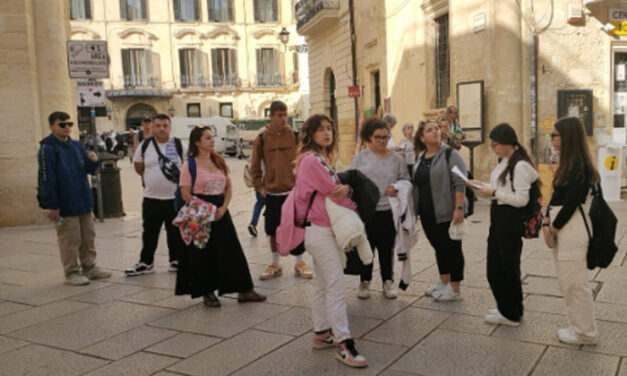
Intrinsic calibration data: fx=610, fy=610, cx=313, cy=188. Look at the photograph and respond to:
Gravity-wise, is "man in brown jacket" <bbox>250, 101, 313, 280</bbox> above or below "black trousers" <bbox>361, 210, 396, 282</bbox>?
above

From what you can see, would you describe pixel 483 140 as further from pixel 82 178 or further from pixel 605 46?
pixel 82 178

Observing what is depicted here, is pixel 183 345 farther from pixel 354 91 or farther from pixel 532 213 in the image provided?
pixel 354 91

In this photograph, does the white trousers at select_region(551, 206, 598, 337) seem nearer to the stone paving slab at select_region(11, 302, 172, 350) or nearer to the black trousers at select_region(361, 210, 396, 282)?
the black trousers at select_region(361, 210, 396, 282)

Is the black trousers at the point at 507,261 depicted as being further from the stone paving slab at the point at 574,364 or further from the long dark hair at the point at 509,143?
the stone paving slab at the point at 574,364

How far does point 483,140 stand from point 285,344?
8.01 meters

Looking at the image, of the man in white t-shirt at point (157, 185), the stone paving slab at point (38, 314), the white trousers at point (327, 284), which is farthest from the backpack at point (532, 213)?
the stone paving slab at point (38, 314)

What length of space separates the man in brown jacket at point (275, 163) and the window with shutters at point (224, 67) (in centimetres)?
3800

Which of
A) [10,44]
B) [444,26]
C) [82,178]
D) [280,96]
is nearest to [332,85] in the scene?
[444,26]

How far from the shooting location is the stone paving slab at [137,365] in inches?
156

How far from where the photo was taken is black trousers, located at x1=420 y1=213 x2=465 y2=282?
16.9 ft

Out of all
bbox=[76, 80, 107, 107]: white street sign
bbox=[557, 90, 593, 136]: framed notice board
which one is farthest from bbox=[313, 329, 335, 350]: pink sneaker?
bbox=[557, 90, 593, 136]: framed notice board

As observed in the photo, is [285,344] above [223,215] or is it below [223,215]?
below

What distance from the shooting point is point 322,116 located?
4305 mm

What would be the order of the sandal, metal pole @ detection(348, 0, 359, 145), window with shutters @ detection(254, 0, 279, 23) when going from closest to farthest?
the sandal
metal pole @ detection(348, 0, 359, 145)
window with shutters @ detection(254, 0, 279, 23)
